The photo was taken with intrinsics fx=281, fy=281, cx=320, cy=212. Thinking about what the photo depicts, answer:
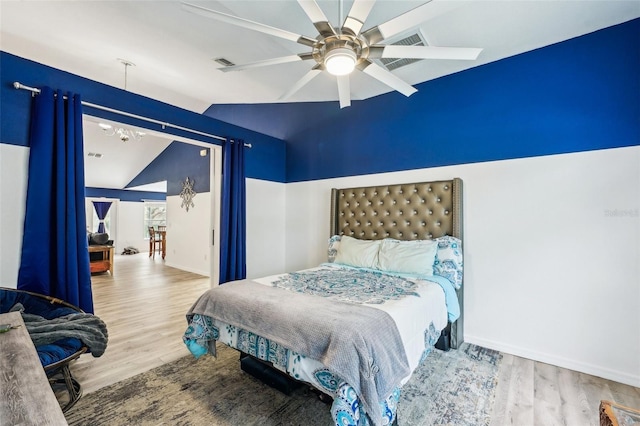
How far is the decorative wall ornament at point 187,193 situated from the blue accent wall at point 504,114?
3.93m

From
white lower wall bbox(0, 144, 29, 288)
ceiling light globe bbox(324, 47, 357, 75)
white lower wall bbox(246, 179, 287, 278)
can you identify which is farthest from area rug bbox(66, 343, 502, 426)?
ceiling light globe bbox(324, 47, 357, 75)

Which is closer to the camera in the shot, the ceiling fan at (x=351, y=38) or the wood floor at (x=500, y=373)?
the ceiling fan at (x=351, y=38)

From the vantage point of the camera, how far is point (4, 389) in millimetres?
1015

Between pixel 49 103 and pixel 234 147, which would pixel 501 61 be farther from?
pixel 49 103

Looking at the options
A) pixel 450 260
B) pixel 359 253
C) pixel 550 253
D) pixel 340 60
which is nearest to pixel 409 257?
pixel 450 260

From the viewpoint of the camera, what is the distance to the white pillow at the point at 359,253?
317cm

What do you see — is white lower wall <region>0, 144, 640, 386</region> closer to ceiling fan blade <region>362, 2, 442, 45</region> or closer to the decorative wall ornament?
ceiling fan blade <region>362, 2, 442, 45</region>

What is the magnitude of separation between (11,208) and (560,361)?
16.2ft

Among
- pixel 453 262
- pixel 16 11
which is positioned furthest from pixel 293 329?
pixel 16 11

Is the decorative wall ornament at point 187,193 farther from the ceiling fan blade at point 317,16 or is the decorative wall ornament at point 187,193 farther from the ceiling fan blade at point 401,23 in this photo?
the ceiling fan blade at point 401,23

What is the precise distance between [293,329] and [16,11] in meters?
3.59

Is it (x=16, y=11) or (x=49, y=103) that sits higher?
(x=16, y=11)

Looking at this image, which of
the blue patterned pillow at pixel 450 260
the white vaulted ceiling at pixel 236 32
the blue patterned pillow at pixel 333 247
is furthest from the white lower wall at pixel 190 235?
the blue patterned pillow at pixel 450 260

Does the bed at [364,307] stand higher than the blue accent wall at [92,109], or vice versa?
the blue accent wall at [92,109]
